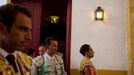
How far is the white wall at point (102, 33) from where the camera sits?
5492 millimetres

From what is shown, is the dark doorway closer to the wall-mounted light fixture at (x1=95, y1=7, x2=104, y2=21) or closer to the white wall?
the white wall

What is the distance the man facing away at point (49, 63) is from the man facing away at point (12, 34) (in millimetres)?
2381

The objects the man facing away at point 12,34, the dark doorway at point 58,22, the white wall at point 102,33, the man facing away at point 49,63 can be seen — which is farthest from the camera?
the dark doorway at point 58,22

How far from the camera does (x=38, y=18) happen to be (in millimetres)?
5785

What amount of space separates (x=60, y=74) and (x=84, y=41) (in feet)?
6.53

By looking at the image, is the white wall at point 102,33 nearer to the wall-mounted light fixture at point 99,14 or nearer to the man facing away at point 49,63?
the wall-mounted light fixture at point 99,14

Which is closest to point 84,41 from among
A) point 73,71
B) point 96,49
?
point 96,49

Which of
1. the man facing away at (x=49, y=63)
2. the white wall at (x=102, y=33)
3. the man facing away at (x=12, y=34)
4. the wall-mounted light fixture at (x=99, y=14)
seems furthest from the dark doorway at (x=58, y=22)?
the man facing away at (x=12, y=34)

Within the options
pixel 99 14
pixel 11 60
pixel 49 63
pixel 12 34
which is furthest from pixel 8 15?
pixel 99 14

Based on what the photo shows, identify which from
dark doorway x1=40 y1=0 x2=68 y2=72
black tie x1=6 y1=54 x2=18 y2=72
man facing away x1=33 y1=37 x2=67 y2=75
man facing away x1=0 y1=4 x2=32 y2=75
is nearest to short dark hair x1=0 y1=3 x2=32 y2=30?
man facing away x1=0 y1=4 x2=32 y2=75

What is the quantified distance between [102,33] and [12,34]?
177 inches

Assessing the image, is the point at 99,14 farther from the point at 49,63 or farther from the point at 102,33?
the point at 49,63

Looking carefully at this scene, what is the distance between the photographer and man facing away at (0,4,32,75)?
1.20 metres

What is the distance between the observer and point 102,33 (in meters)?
5.57
